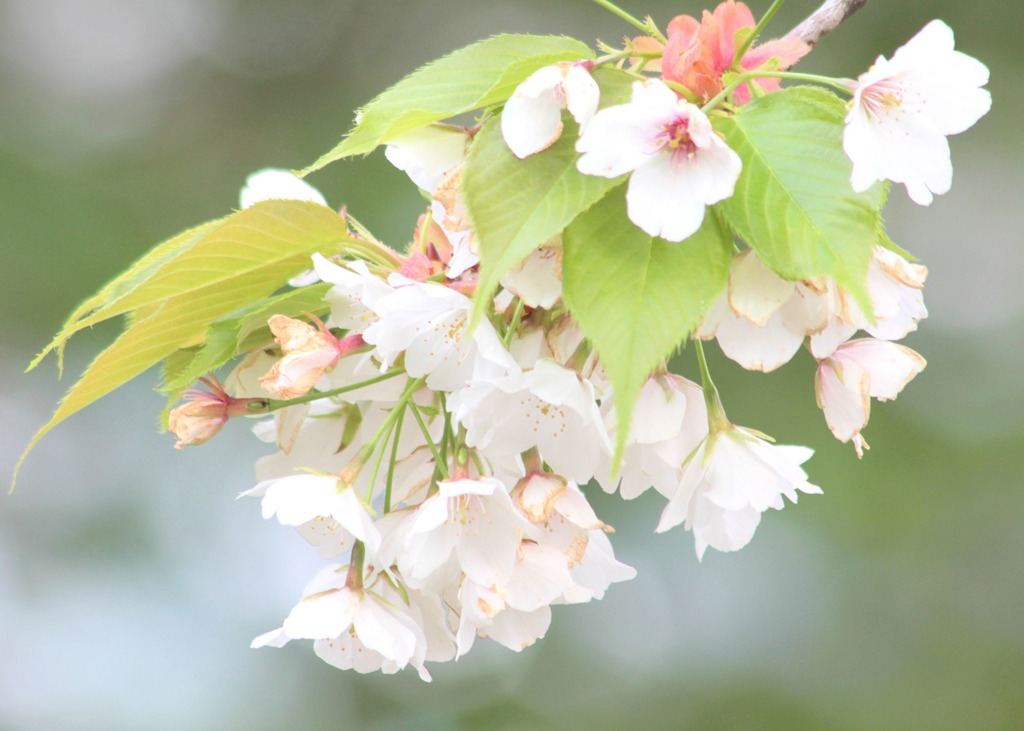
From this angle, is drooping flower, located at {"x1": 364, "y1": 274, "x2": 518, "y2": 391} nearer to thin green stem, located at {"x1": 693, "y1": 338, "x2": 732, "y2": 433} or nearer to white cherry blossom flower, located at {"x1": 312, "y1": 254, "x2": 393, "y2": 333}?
white cherry blossom flower, located at {"x1": 312, "y1": 254, "x2": 393, "y2": 333}

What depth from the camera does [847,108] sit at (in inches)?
21.4

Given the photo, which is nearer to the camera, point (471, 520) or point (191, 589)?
point (471, 520)

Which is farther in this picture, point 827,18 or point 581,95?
Result: point 827,18

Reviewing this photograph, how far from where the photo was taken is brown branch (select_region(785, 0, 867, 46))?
29.2 inches

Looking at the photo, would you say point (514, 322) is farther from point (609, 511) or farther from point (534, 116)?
point (609, 511)

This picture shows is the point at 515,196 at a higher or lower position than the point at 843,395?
higher

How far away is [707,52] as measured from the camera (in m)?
0.62

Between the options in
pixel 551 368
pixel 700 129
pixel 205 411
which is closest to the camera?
pixel 700 129

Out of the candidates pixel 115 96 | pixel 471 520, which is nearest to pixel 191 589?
pixel 115 96

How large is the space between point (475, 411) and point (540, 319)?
3.0 inches

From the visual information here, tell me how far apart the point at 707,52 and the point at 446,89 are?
0.51 ft

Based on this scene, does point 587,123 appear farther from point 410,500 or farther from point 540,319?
point 410,500

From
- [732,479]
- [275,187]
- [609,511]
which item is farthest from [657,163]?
[609,511]

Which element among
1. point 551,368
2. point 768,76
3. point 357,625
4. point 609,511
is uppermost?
point 768,76
